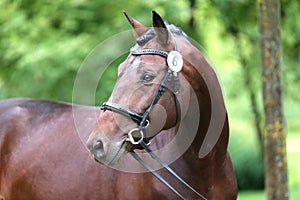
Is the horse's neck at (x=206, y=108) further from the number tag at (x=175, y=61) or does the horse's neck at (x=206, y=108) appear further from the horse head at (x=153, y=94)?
the number tag at (x=175, y=61)

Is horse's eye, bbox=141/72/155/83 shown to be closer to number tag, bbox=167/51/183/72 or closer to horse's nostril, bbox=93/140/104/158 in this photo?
number tag, bbox=167/51/183/72

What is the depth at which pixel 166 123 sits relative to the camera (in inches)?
141

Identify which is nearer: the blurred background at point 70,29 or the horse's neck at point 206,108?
the horse's neck at point 206,108

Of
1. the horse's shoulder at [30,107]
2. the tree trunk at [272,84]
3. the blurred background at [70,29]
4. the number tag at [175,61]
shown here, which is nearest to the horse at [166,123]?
the number tag at [175,61]

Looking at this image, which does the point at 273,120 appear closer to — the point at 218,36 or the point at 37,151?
the point at 37,151

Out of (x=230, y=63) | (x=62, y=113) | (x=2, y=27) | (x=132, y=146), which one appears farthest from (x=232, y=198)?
A: (x=230, y=63)

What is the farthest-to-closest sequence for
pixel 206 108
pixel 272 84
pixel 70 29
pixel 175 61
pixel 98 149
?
pixel 70 29
pixel 272 84
pixel 206 108
pixel 175 61
pixel 98 149

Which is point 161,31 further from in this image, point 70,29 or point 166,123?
point 70,29

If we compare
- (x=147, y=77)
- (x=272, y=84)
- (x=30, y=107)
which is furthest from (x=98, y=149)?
(x=272, y=84)

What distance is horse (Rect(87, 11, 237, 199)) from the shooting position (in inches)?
136

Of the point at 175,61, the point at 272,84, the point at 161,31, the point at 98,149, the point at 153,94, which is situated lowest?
the point at 98,149

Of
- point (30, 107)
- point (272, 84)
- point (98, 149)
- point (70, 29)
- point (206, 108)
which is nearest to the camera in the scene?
point (98, 149)

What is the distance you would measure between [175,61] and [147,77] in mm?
206

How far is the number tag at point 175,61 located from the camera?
3.54m
